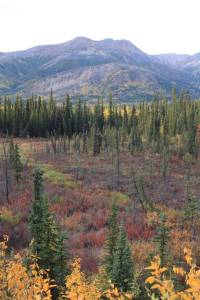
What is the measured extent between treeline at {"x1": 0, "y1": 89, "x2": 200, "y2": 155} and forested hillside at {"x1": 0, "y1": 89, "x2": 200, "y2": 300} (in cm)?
40

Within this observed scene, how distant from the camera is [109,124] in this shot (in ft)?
382

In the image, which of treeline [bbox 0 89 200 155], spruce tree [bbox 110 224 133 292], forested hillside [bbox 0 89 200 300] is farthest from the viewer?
treeline [bbox 0 89 200 155]

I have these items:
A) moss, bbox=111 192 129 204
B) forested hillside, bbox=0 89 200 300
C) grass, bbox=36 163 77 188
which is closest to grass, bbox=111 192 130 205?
moss, bbox=111 192 129 204

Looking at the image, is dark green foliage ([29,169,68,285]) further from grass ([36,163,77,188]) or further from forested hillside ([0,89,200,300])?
grass ([36,163,77,188])

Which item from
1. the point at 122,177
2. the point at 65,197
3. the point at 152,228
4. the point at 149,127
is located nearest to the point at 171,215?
the point at 152,228

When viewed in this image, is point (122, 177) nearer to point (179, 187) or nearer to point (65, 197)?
point (179, 187)

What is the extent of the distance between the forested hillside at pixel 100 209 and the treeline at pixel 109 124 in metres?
0.40

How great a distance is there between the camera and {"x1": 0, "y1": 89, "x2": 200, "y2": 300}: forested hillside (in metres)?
14.7

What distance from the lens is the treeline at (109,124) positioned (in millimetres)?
98375

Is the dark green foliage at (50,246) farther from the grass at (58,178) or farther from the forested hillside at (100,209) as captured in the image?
the grass at (58,178)

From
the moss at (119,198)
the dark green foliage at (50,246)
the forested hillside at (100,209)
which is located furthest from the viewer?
the moss at (119,198)

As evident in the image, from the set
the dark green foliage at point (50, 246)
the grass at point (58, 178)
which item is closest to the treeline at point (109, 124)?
the grass at point (58, 178)

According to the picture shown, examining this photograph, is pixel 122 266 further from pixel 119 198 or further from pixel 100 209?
pixel 119 198

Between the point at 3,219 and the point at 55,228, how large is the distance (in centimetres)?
2052
